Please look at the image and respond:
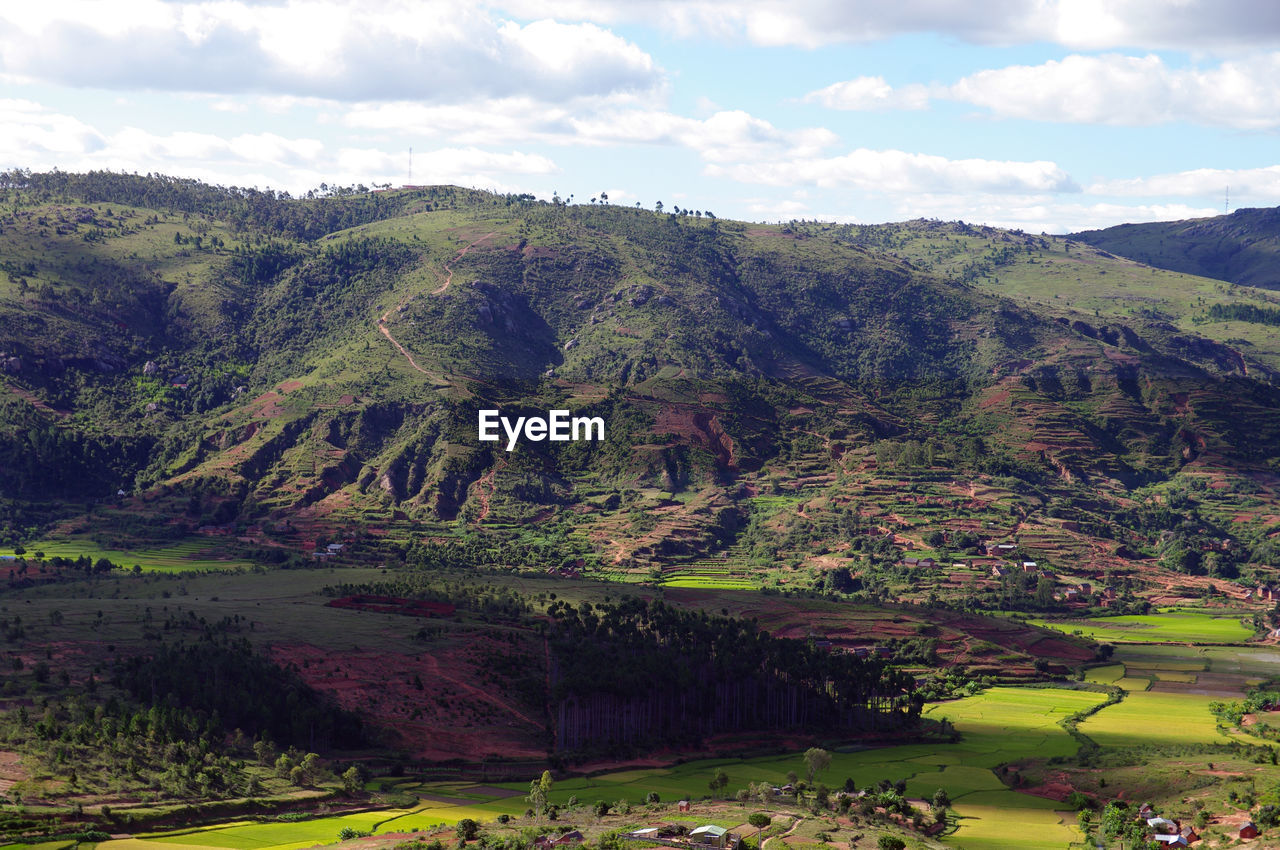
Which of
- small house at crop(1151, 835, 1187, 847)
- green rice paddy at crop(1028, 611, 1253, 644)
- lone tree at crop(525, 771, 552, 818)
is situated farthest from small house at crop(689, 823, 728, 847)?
green rice paddy at crop(1028, 611, 1253, 644)

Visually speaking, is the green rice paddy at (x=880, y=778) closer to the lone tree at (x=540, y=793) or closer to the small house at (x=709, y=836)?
the lone tree at (x=540, y=793)

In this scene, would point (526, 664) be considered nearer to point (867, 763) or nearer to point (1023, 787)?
point (867, 763)

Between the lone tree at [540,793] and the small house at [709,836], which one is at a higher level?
the small house at [709,836]

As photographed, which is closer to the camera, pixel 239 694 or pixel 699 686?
pixel 239 694

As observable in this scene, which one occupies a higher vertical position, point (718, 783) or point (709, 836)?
point (709, 836)

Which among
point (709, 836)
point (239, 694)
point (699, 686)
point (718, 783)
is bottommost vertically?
point (718, 783)

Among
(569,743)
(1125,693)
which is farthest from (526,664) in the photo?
(1125,693)

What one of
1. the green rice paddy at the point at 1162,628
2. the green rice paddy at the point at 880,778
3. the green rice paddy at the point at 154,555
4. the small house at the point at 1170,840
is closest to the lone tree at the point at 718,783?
the green rice paddy at the point at 880,778

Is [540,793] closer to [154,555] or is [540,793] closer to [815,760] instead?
[815,760]

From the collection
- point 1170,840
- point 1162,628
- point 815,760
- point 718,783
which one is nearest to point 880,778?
point 815,760

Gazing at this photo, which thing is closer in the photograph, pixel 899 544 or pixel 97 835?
pixel 97 835

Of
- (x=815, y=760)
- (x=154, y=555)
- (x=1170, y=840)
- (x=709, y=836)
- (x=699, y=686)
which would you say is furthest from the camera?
(x=154, y=555)
